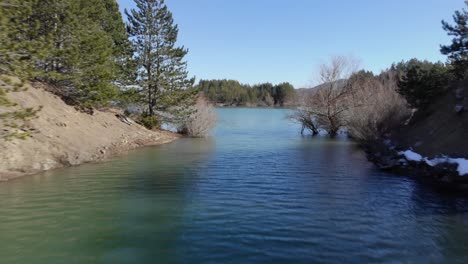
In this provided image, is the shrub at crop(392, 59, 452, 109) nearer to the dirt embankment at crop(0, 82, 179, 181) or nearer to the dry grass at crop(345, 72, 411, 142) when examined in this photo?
the dry grass at crop(345, 72, 411, 142)

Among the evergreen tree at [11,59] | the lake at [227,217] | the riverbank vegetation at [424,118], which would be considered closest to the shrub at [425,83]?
the riverbank vegetation at [424,118]

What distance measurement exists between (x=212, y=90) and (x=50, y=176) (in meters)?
122

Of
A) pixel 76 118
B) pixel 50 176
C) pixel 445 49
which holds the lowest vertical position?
pixel 50 176

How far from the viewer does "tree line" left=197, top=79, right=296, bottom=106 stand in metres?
136

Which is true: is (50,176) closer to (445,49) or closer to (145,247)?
(145,247)

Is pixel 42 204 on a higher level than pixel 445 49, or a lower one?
lower

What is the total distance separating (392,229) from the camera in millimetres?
8656

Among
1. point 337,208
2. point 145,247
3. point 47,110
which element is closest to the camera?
point 145,247

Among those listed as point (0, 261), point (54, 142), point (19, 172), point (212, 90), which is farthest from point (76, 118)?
point (212, 90)

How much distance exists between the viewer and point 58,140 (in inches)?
716

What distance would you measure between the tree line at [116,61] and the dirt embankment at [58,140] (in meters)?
1.46

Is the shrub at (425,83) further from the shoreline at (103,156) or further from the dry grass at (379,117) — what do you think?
the shoreline at (103,156)

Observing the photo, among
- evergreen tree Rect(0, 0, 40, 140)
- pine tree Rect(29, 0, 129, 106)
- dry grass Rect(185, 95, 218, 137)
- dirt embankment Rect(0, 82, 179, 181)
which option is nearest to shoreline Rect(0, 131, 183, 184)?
dirt embankment Rect(0, 82, 179, 181)

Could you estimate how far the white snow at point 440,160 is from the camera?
13673mm
